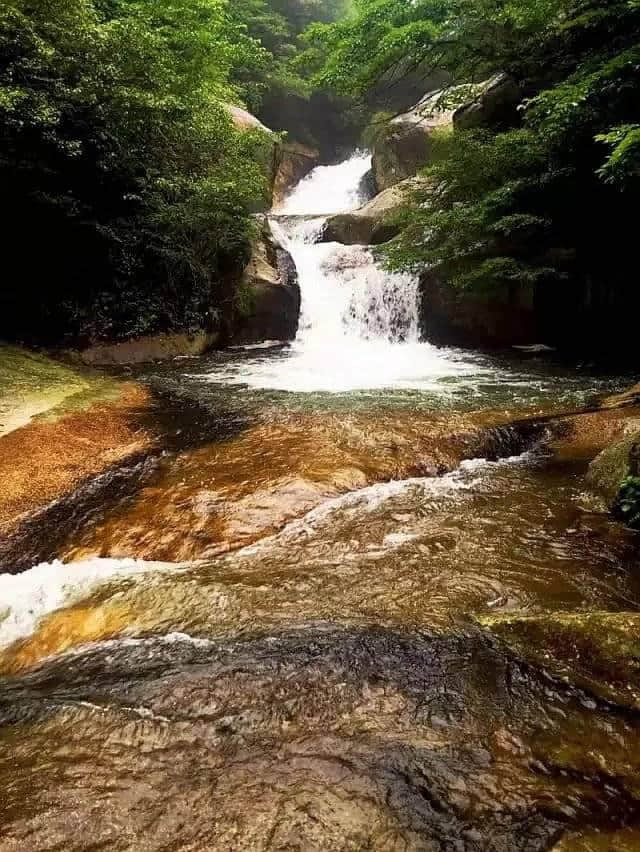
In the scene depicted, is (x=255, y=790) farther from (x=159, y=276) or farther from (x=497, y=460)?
(x=159, y=276)

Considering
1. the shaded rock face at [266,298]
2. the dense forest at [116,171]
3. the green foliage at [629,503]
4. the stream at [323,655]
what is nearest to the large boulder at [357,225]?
the shaded rock face at [266,298]

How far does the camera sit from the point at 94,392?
8.05 metres

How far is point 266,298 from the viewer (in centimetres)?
1429

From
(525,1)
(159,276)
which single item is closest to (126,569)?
(159,276)

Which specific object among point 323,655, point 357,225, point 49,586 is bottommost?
point 49,586

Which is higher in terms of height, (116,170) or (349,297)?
(116,170)

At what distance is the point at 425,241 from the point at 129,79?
22.4ft

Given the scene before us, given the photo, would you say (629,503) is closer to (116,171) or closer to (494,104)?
(116,171)

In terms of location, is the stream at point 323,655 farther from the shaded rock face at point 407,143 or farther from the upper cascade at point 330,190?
the upper cascade at point 330,190

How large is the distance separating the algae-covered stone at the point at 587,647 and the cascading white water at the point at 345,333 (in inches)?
261

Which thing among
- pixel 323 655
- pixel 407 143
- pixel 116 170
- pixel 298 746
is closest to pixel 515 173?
pixel 116 170

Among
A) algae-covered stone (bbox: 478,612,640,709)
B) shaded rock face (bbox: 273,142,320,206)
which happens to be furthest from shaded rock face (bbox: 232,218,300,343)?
shaded rock face (bbox: 273,142,320,206)

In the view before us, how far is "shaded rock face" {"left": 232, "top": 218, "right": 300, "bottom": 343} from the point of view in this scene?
1398cm

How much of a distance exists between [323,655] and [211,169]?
12.3 metres
